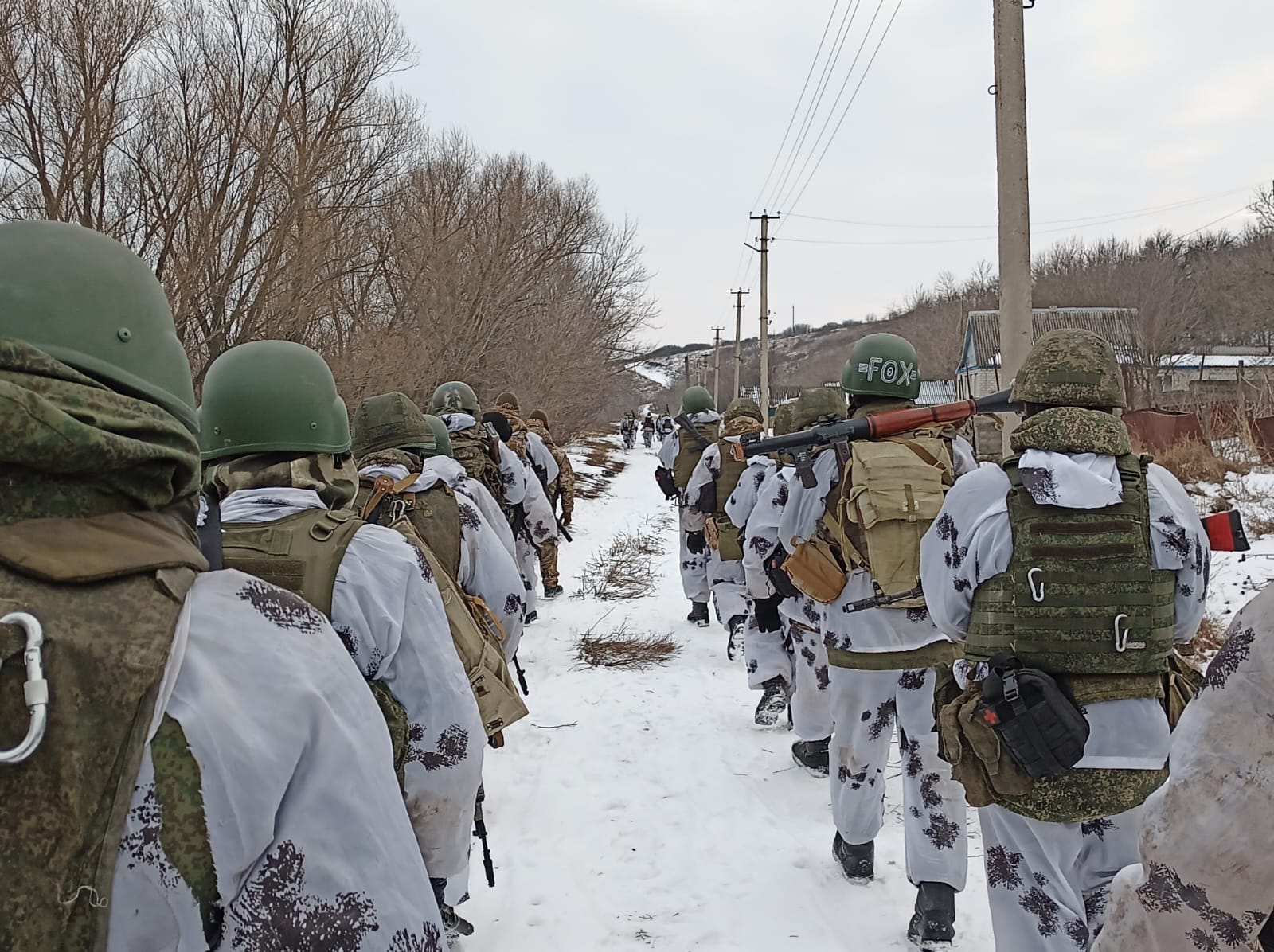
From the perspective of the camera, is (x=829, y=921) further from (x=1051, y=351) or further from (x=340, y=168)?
(x=340, y=168)

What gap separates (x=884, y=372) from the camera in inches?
167

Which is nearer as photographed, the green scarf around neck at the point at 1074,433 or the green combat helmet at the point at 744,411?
the green scarf around neck at the point at 1074,433

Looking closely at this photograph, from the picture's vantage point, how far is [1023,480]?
2.63 meters

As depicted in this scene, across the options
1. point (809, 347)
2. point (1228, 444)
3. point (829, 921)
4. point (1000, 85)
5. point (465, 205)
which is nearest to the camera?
point (829, 921)

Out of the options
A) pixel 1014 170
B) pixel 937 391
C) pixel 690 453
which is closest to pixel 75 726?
pixel 1014 170

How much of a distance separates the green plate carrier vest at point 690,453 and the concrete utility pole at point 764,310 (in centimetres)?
1601

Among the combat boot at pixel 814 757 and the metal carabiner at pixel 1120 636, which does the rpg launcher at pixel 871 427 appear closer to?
the metal carabiner at pixel 1120 636

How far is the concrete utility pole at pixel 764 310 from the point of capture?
27250 millimetres

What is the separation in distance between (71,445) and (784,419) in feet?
19.3

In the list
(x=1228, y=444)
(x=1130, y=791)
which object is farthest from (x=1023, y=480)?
(x=1228, y=444)

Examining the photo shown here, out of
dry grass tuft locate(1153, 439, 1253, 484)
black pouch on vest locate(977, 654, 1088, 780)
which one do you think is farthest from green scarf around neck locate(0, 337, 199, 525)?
dry grass tuft locate(1153, 439, 1253, 484)

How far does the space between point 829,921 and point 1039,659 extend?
1.78 metres

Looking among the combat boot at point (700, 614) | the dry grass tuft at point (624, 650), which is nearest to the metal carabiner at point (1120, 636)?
the dry grass tuft at point (624, 650)

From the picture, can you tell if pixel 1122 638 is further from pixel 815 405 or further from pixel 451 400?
pixel 451 400
